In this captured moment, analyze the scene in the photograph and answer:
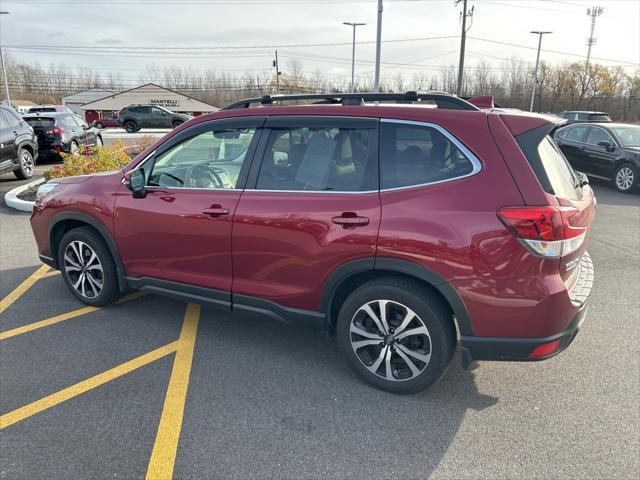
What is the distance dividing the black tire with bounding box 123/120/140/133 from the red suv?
32.8 metres

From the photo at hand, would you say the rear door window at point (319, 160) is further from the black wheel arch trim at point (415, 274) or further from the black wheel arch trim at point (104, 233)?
the black wheel arch trim at point (104, 233)

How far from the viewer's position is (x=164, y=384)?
10.3ft

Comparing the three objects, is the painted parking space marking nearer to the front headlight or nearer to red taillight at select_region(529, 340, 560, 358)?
the front headlight

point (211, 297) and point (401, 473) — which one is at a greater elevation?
point (211, 297)

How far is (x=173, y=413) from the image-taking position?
284cm

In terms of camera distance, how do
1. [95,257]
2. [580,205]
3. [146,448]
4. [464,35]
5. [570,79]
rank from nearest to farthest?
[146,448], [580,205], [95,257], [464,35], [570,79]

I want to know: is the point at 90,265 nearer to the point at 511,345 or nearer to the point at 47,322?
the point at 47,322

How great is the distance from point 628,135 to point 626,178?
4.63ft

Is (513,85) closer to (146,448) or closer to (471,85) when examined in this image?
(471,85)

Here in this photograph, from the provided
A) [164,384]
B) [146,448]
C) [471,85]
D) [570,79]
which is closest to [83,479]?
[146,448]

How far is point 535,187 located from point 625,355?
1.94 metres

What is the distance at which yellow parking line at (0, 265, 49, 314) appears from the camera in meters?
4.40

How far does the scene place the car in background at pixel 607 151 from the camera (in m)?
10.7

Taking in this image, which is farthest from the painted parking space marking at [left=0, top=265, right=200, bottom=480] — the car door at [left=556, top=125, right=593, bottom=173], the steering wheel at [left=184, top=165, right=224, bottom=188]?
the car door at [left=556, top=125, right=593, bottom=173]
